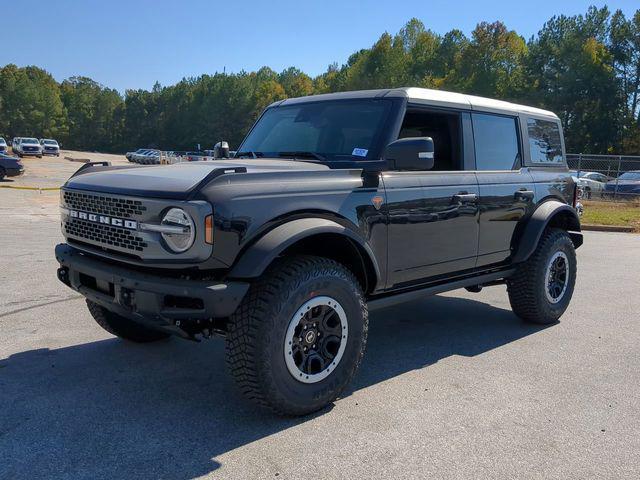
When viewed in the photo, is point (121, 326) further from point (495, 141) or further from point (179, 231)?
point (495, 141)

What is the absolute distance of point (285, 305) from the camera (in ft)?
10.6

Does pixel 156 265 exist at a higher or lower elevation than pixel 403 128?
lower

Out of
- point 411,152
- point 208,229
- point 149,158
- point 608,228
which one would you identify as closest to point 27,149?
point 149,158

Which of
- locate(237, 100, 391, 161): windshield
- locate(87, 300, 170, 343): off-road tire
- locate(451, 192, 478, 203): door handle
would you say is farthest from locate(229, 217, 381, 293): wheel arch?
locate(87, 300, 170, 343): off-road tire

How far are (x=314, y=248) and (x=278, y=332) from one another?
0.72m

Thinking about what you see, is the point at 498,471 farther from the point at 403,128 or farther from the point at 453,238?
the point at 403,128

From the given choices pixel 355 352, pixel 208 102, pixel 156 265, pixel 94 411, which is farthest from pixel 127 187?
pixel 208 102

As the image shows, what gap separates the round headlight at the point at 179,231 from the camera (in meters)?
3.04

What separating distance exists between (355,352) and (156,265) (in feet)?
4.45

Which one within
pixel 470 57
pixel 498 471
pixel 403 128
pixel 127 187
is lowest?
pixel 498 471

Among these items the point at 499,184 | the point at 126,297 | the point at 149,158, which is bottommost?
the point at 126,297

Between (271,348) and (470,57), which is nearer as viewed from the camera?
(271,348)

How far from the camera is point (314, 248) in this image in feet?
12.3

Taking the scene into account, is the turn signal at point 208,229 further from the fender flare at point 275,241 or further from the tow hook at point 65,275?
the tow hook at point 65,275
